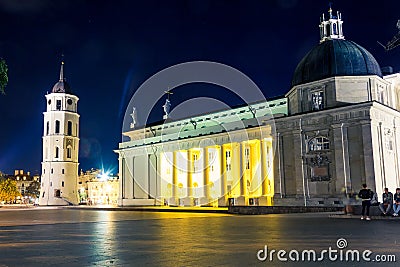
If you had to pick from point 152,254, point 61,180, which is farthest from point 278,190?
point 61,180

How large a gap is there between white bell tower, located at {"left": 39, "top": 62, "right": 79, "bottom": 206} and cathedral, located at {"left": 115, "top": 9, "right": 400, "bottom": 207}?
124ft

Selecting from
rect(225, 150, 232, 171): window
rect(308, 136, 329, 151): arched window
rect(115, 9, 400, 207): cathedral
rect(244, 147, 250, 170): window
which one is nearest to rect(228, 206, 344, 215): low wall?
rect(115, 9, 400, 207): cathedral

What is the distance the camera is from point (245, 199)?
55.5m

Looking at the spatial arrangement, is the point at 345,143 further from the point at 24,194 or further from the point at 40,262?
the point at 24,194

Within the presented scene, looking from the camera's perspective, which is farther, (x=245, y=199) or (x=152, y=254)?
(x=245, y=199)

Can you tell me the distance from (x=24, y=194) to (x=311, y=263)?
202028 millimetres

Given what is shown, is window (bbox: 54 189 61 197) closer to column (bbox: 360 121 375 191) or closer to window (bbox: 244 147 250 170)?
window (bbox: 244 147 250 170)

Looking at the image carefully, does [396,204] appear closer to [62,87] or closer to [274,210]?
[274,210]

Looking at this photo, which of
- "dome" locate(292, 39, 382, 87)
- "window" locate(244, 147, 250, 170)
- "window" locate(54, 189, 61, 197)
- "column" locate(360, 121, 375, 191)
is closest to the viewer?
"column" locate(360, 121, 375, 191)

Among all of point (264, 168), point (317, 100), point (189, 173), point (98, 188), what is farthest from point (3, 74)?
point (98, 188)

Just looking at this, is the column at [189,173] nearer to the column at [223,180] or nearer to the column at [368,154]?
the column at [223,180]

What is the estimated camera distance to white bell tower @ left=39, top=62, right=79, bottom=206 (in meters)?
90.8

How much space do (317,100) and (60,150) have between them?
211 ft

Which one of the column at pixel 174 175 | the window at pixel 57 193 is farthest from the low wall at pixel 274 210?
the window at pixel 57 193
